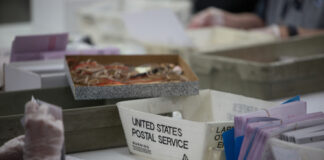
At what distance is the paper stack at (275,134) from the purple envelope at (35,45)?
79cm

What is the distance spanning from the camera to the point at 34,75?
1335mm

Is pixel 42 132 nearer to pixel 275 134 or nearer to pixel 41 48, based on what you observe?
pixel 275 134

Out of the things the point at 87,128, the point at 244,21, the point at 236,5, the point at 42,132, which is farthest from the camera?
the point at 236,5

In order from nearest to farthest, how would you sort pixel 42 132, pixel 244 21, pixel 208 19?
pixel 42 132 → pixel 208 19 → pixel 244 21

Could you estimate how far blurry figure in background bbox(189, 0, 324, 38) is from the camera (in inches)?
111

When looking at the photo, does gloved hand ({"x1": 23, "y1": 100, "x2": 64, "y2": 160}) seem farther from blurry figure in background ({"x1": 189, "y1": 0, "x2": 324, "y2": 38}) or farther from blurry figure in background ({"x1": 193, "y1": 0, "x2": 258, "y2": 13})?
blurry figure in background ({"x1": 193, "y1": 0, "x2": 258, "y2": 13})

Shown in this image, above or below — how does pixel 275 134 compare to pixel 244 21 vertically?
above

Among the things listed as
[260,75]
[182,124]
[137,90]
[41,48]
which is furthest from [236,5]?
[182,124]

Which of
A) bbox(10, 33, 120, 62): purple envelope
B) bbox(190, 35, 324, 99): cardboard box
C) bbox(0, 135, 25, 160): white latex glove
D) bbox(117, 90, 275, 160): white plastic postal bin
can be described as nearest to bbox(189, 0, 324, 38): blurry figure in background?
bbox(190, 35, 324, 99): cardboard box

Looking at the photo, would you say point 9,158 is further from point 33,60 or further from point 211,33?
point 211,33

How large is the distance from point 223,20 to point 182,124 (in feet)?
6.63

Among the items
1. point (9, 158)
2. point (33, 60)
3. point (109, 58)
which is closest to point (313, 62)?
point (109, 58)

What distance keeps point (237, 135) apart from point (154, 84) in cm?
30

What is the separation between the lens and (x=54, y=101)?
4.18 feet
